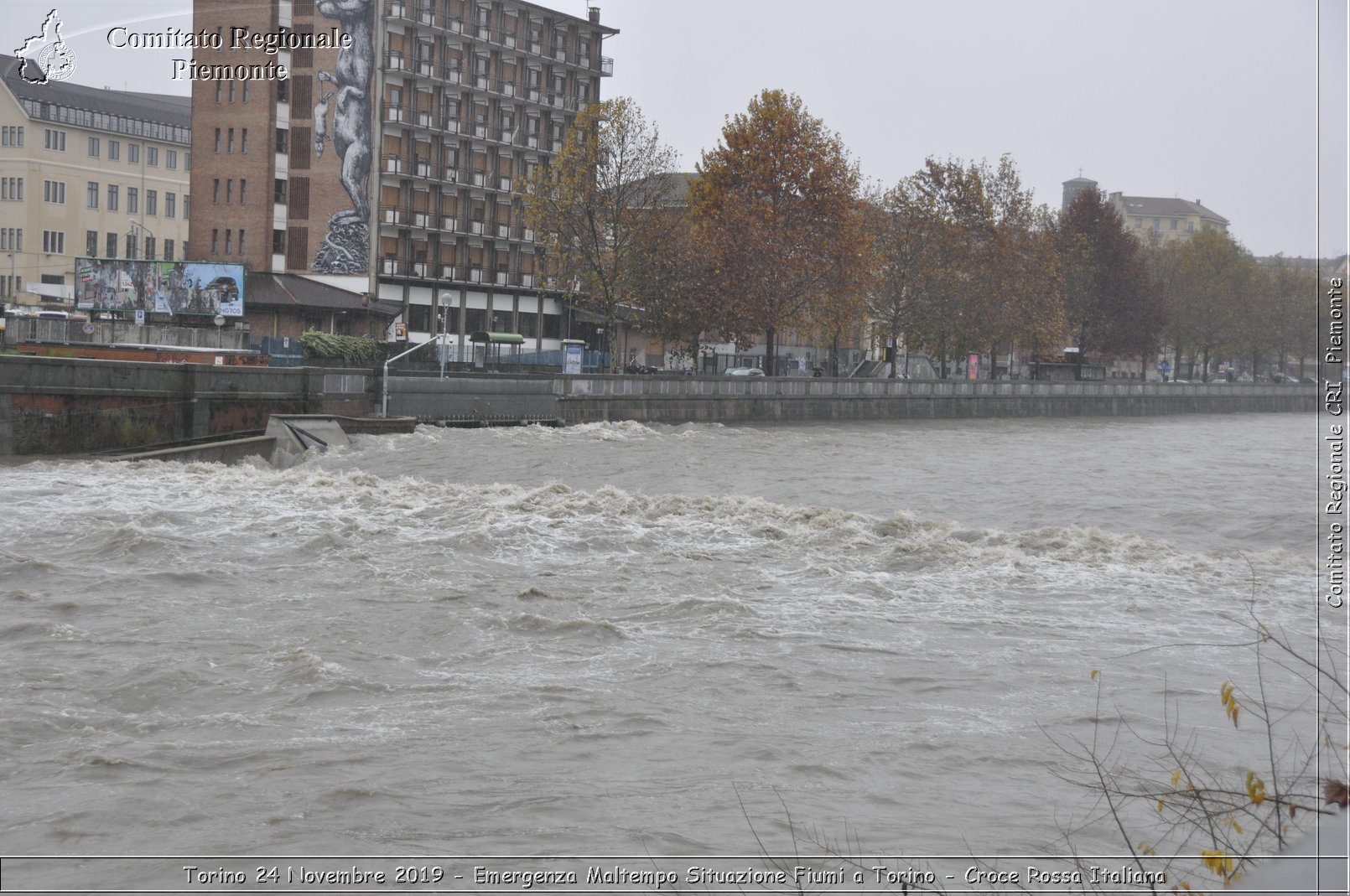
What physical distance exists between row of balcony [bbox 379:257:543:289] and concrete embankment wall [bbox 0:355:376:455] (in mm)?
39232

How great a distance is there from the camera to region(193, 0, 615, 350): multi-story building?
229 feet

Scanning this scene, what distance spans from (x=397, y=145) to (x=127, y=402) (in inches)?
1791

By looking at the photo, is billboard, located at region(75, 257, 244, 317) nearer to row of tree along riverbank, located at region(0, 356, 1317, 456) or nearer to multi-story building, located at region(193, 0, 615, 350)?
multi-story building, located at region(193, 0, 615, 350)

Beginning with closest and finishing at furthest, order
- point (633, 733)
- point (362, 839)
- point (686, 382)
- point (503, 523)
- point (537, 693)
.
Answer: point (362, 839) < point (633, 733) < point (537, 693) < point (503, 523) < point (686, 382)

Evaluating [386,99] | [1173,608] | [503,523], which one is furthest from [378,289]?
[1173,608]

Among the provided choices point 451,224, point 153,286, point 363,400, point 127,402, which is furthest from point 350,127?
point 127,402

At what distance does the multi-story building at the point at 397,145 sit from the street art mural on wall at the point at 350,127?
0.09 metres

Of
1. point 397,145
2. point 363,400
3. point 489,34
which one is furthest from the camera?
point 489,34

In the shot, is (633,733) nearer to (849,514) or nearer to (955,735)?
(955,735)

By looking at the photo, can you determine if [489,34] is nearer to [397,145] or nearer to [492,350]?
[397,145]

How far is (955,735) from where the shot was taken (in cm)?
965

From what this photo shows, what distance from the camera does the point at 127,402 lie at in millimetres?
31812

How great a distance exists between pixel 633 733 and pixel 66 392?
25.5m

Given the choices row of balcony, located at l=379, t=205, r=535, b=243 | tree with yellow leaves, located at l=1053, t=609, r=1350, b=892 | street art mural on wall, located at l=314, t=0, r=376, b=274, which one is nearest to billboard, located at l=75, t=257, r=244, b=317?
street art mural on wall, located at l=314, t=0, r=376, b=274
